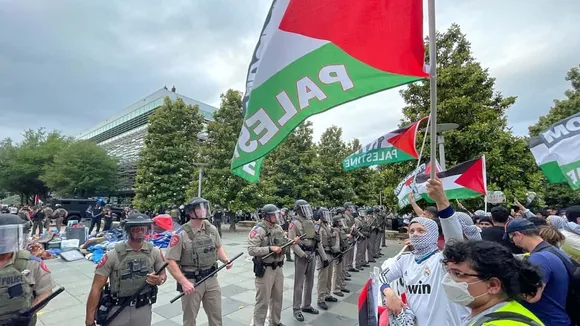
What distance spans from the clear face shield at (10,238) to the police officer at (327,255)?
192 inches

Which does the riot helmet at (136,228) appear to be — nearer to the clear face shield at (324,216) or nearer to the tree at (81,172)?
the clear face shield at (324,216)

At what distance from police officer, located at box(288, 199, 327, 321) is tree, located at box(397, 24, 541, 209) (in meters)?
8.52

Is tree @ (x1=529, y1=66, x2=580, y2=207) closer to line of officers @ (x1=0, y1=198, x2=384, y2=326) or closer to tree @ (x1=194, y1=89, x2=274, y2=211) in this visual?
tree @ (x1=194, y1=89, x2=274, y2=211)

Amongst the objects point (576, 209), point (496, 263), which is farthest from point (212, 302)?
point (576, 209)

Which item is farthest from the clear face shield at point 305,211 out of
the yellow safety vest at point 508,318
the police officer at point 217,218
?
the police officer at point 217,218

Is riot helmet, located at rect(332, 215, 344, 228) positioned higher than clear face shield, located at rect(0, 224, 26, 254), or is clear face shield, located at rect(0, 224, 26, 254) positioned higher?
clear face shield, located at rect(0, 224, 26, 254)

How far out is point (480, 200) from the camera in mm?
12359

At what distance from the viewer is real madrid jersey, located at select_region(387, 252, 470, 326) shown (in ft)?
7.59

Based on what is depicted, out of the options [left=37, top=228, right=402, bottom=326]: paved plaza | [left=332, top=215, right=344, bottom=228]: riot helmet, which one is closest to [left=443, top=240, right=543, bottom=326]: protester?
[left=37, top=228, right=402, bottom=326]: paved plaza

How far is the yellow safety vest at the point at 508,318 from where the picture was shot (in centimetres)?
130

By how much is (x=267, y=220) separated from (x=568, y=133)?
212 inches

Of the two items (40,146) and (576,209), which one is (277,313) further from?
(40,146)

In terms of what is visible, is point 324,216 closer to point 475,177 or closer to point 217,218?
point 475,177

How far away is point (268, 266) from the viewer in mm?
4867
